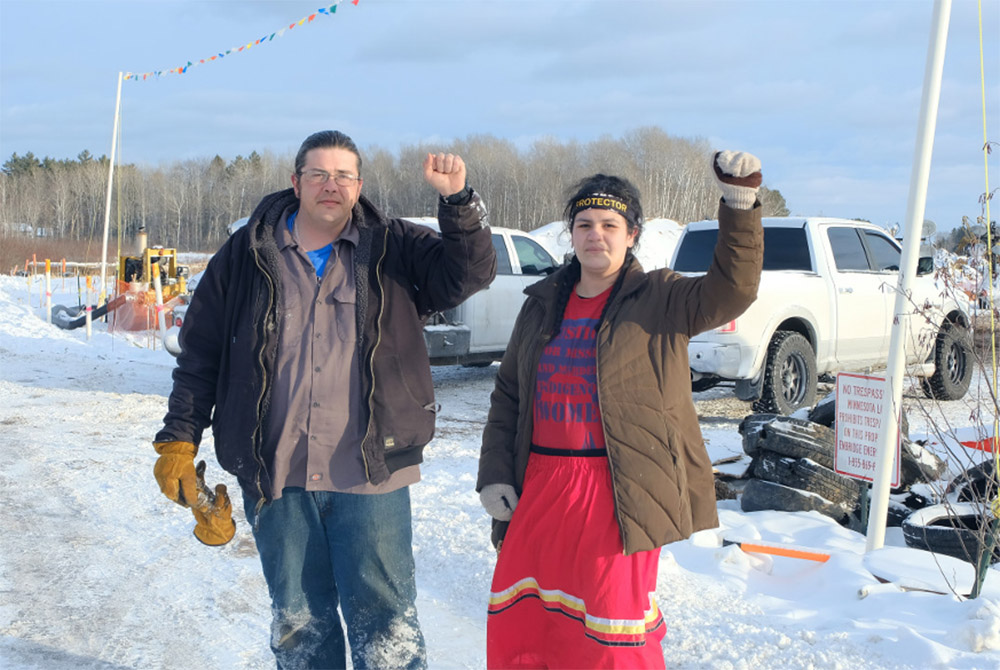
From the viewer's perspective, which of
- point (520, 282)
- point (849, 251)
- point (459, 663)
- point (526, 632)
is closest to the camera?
point (526, 632)

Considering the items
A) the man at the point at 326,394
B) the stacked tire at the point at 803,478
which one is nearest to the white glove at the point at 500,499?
the man at the point at 326,394

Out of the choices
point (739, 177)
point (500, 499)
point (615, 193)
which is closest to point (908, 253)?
point (615, 193)

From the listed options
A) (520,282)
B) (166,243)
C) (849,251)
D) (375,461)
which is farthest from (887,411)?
(166,243)

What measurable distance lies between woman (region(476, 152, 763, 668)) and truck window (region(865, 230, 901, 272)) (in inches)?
314

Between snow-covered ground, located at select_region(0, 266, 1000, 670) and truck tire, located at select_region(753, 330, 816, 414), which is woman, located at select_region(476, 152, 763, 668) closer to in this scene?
snow-covered ground, located at select_region(0, 266, 1000, 670)

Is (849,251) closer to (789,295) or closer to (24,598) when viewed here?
(789,295)

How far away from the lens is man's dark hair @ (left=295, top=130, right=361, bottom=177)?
2932 mm

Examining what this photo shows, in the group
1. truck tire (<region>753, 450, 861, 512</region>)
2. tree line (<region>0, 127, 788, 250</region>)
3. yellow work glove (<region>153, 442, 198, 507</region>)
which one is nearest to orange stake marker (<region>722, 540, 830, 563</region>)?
truck tire (<region>753, 450, 861, 512</region>)

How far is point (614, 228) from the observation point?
111 inches

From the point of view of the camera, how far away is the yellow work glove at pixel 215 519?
3166mm

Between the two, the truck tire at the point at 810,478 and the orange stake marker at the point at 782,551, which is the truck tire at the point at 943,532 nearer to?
the orange stake marker at the point at 782,551

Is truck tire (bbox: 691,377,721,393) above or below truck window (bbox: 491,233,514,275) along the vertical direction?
below

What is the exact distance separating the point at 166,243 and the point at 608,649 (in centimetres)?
8437

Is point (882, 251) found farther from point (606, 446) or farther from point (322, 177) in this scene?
point (322, 177)
